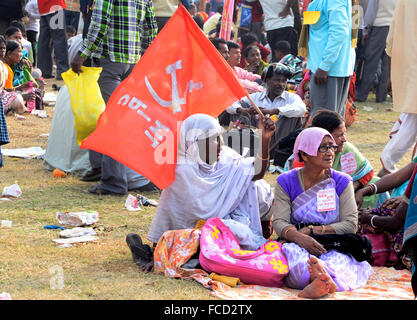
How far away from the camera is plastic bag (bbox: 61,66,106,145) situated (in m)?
6.48

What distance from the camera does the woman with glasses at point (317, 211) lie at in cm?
432

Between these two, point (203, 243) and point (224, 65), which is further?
point (224, 65)

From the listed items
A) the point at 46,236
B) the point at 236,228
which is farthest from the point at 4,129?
the point at 236,228

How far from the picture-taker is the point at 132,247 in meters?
4.77

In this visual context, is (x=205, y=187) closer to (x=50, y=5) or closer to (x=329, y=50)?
(x=329, y=50)

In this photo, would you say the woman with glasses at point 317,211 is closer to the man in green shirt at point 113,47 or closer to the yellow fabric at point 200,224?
the yellow fabric at point 200,224

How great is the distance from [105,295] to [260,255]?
980 mm

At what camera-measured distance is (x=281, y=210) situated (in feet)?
15.1

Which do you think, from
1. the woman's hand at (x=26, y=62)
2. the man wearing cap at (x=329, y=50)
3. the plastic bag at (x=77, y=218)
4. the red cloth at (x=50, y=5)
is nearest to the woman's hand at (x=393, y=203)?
the plastic bag at (x=77, y=218)

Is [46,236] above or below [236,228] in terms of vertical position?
below

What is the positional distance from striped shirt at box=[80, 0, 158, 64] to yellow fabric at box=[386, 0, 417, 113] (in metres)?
2.43

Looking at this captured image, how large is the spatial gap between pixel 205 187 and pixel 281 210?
0.54 meters

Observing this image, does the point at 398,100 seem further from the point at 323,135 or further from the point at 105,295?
the point at 105,295

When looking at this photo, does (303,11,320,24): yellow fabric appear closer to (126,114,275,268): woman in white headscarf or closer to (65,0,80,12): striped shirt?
(126,114,275,268): woman in white headscarf
